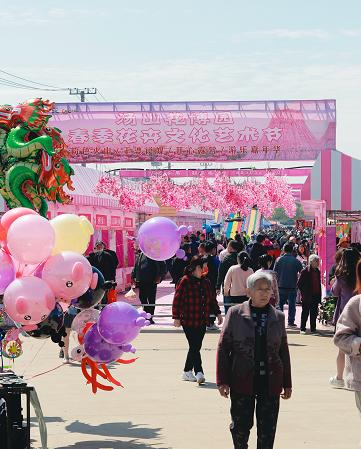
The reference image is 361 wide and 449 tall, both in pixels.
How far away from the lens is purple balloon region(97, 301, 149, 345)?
8.07m

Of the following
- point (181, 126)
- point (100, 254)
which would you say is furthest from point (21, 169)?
point (181, 126)

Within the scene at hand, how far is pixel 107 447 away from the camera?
845 cm

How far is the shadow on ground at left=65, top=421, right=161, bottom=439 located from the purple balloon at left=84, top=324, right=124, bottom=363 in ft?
3.11

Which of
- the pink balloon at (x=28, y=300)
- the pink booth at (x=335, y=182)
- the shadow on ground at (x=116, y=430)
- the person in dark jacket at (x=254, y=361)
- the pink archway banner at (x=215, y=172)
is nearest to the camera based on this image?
the person in dark jacket at (x=254, y=361)

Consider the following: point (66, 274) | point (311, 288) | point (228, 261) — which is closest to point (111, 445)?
point (66, 274)

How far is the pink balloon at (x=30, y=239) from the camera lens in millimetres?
7457

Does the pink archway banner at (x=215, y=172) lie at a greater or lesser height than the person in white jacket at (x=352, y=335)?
greater

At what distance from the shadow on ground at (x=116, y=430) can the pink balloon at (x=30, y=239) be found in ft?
6.93

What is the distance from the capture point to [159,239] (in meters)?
8.98

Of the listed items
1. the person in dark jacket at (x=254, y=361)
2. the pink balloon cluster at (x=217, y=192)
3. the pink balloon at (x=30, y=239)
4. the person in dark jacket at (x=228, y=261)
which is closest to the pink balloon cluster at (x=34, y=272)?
the pink balloon at (x=30, y=239)

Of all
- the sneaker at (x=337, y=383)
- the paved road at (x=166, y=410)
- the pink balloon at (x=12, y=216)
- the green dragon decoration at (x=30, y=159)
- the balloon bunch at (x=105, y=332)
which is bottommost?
the paved road at (x=166, y=410)

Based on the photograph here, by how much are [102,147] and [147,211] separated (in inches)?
357

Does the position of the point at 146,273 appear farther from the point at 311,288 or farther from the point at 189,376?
the point at 189,376

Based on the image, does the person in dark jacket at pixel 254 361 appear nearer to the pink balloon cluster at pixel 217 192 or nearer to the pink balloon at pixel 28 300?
the pink balloon at pixel 28 300
